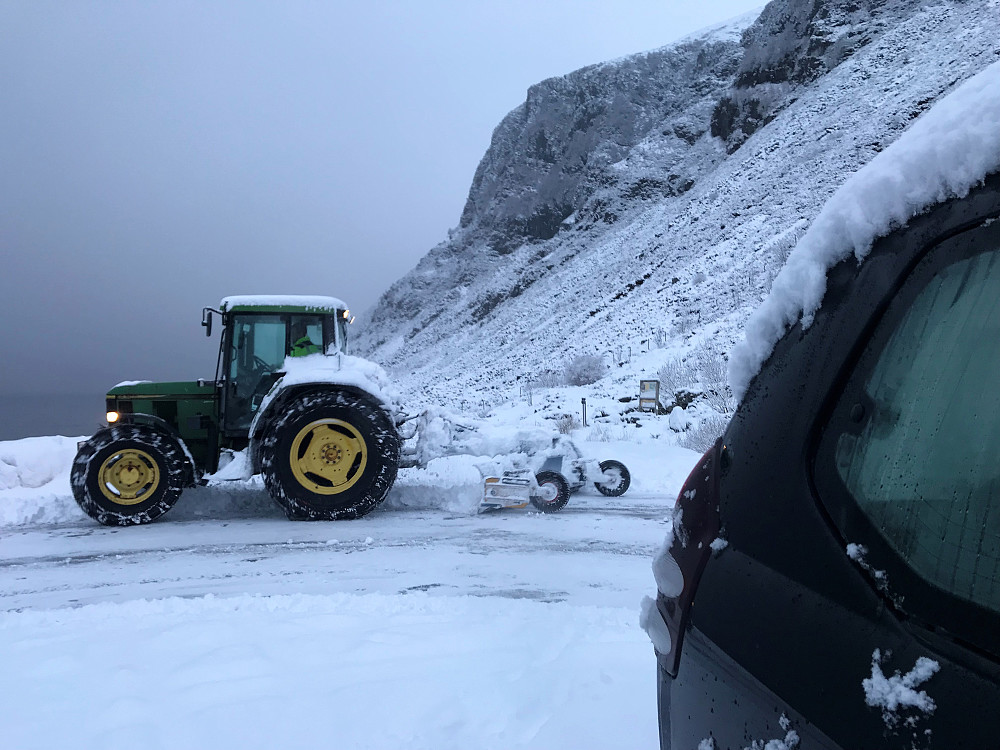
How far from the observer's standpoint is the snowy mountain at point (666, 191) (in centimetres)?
3158

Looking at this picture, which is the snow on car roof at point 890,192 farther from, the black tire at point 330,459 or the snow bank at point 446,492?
the snow bank at point 446,492

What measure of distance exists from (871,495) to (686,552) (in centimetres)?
45

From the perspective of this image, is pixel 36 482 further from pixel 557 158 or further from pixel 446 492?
pixel 557 158

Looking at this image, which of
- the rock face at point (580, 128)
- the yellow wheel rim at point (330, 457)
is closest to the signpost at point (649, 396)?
the yellow wheel rim at point (330, 457)

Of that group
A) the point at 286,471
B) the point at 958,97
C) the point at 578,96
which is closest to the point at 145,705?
the point at 958,97

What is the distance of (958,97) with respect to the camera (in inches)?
42.6

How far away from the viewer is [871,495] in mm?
1021

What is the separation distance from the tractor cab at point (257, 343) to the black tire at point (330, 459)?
0.86 metres

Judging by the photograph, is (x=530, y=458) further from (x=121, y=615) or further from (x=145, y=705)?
(x=145, y=705)

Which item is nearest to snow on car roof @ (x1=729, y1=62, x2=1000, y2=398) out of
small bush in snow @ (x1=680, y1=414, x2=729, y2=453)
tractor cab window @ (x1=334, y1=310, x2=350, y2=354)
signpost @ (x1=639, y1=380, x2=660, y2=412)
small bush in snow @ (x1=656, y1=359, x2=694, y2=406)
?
tractor cab window @ (x1=334, y1=310, x2=350, y2=354)

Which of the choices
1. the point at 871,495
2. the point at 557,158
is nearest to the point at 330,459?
the point at 871,495

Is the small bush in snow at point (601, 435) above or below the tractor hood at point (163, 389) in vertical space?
below

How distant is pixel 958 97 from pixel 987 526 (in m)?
0.71

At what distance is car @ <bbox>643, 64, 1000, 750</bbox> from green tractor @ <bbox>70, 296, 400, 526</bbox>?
5102 millimetres
